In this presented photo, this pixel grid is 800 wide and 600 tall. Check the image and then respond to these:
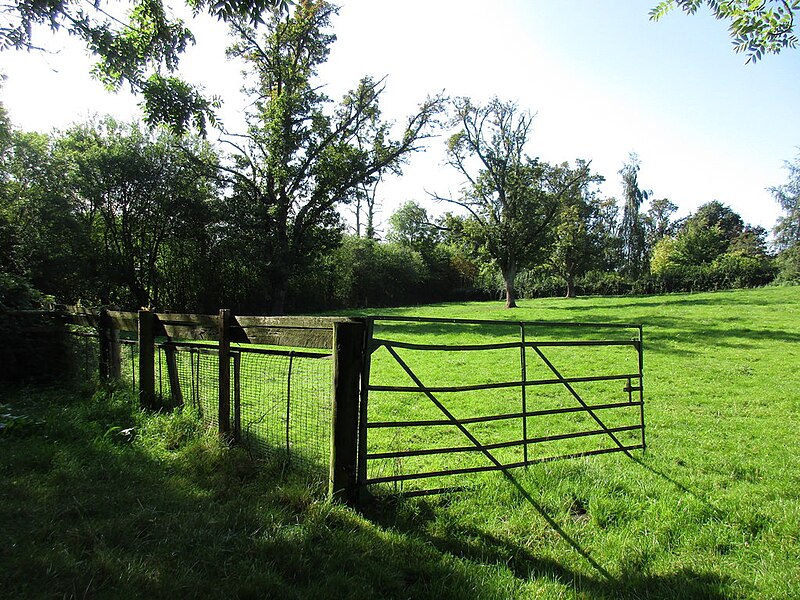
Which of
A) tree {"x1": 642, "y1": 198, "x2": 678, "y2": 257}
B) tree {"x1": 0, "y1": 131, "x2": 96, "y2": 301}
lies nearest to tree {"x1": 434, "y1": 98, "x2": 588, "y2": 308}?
tree {"x1": 0, "y1": 131, "x2": 96, "y2": 301}

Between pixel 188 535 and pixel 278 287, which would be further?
pixel 278 287

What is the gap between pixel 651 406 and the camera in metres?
7.51

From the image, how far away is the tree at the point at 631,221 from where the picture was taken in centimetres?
4666

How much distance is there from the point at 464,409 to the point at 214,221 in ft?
62.2

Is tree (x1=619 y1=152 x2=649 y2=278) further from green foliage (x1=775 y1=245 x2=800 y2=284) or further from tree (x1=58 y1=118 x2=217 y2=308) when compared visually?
tree (x1=58 y1=118 x2=217 y2=308)

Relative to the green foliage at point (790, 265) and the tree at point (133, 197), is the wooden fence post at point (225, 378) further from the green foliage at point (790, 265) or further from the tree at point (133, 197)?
the green foliage at point (790, 265)

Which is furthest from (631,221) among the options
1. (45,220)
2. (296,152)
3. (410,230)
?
(45,220)

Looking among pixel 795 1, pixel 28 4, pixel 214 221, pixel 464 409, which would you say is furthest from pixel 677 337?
pixel 214 221

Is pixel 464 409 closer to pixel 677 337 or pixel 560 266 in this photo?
pixel 677 337

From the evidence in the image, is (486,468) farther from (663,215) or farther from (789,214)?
(663,215)

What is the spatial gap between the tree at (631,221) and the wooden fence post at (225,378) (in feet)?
157

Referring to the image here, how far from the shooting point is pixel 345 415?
353cm

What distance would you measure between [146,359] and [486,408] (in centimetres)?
484

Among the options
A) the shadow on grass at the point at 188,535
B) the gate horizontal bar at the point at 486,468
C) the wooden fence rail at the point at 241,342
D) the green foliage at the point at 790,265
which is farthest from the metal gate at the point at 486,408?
the green foliage at the point at 790,265
